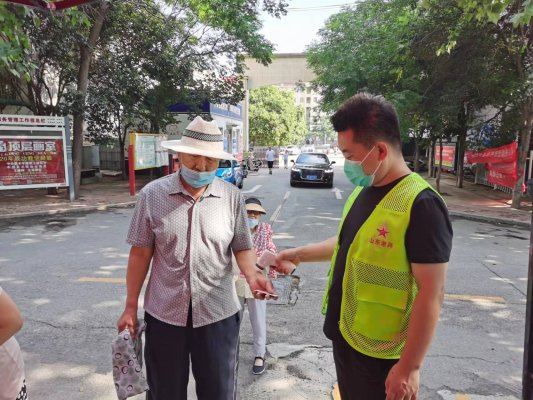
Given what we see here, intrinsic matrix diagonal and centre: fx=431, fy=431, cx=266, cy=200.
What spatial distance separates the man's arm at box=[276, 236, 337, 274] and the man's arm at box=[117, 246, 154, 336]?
2.28 feet

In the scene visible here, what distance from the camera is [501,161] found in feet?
45.9

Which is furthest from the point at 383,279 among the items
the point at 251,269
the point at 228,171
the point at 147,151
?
the point at 147,151

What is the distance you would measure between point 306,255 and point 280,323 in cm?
219

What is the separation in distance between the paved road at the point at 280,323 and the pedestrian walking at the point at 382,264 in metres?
1.45

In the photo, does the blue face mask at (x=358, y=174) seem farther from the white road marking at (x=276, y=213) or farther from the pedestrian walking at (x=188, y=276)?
the white road marking at (x=276, y=213)

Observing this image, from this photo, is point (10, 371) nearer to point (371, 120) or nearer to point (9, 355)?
point (9, 355)

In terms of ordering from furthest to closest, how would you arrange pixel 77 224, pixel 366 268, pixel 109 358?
1. pixel 77 224
2. pixel 109 358
3. pixel 366 268

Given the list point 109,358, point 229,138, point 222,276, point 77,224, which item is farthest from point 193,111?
point 222,276

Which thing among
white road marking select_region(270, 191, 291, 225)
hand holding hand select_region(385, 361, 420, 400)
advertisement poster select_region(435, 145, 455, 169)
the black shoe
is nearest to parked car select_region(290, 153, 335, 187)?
white road marking select_region(270, 191, 291, 225)

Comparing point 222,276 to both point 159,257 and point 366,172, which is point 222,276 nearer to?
point 159,257

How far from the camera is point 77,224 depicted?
9.55 m

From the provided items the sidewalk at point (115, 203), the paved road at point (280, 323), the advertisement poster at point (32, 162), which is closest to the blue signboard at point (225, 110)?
the sidewalk at point (115, 203)

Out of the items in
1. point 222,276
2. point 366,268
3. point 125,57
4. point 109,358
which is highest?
point 125,57

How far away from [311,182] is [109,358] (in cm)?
1469
